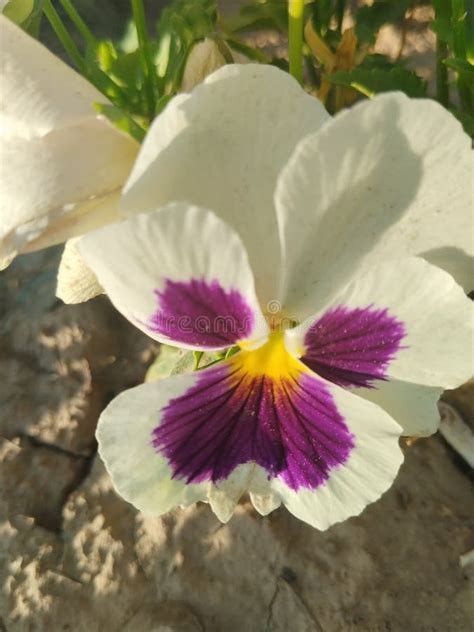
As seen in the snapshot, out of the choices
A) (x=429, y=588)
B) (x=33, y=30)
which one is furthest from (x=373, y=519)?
(x=33, y=30)

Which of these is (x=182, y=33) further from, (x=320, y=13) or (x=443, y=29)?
(x=320, y=13)

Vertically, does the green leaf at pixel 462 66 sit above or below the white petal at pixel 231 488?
above

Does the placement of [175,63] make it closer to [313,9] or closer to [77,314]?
[313,9]

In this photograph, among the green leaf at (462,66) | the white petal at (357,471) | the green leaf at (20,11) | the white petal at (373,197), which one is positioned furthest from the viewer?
the green leaf at (462,66)

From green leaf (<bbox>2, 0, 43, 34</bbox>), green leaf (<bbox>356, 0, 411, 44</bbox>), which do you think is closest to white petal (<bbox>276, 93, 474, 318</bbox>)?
green leaf (<bbox>2, 0, 43, 34</bbox>)

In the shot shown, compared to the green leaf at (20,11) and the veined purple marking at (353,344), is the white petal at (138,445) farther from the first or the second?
the green leaf at (20,11)

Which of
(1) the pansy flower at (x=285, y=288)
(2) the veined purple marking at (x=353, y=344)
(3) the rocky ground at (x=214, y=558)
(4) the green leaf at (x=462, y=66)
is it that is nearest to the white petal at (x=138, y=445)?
(1) the pansy flower at (x=285, y=288)
